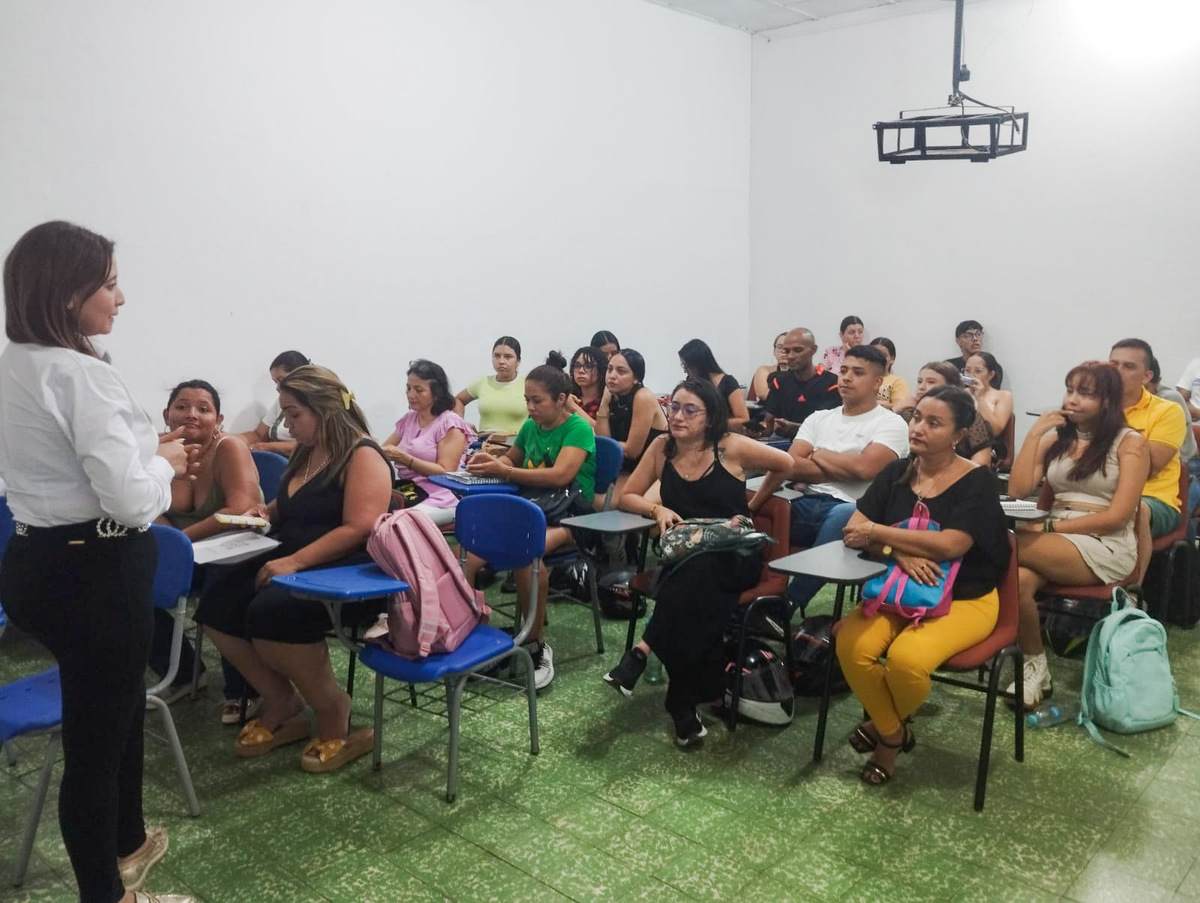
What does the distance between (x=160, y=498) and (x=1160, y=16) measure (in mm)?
6936

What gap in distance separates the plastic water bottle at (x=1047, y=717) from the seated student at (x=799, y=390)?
2.39 meters

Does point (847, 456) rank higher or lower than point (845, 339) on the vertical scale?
lower

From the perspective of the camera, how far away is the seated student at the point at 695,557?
316 cm

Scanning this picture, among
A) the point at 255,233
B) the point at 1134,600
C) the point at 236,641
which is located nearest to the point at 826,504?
the point at 1134,600

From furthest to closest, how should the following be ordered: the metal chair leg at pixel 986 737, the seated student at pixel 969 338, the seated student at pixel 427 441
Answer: the seated student at pixel 969 338, the seated student at pixel 427 441, the metal chair leg at pixel 986 737

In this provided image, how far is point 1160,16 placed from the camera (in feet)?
Answer: 21.1

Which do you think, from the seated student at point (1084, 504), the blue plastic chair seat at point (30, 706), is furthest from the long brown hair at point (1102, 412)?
the blue plastic chair seat at point (30, 706)

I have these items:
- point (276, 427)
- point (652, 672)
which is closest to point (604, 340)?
point (276, 427)

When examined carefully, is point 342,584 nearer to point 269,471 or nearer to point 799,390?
point 269,471

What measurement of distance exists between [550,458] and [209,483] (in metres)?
1.32

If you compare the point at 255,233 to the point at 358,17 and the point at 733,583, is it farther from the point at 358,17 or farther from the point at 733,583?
the point at 733,583

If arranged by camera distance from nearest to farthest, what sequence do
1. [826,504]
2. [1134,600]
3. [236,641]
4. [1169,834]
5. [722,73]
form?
[1169,834] < [236,641] < [1134,600] < [826,504] < [722,73]

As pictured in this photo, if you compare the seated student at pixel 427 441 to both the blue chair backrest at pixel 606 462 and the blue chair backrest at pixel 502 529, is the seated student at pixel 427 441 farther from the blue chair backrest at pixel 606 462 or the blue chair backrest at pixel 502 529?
the blue chair backrest at pixel 502 529

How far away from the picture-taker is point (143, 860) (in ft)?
7.84
